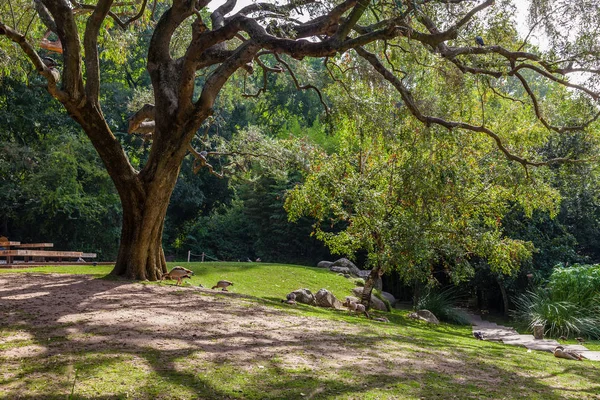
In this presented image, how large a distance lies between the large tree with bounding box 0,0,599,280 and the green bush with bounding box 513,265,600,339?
4.78m

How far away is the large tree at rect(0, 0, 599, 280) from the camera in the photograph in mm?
9195

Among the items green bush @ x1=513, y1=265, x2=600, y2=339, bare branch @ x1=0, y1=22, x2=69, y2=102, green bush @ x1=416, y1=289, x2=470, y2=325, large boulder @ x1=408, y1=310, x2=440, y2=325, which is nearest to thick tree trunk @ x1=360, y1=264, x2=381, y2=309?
large boulder @ x1=408, y1=310, x2=440, y2=325

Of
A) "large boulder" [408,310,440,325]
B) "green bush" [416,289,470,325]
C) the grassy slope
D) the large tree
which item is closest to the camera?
the grassy slope

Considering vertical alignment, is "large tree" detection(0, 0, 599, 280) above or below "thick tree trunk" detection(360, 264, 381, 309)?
above

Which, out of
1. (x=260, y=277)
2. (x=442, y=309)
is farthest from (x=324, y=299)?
(x=442, y=309)

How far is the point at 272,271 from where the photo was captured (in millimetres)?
19484

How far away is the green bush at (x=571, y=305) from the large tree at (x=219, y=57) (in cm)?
478

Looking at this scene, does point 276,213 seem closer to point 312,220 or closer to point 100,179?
point 312,220

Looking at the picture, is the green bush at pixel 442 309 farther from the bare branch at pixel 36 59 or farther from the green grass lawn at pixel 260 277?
the bare branch at pixel 36 59

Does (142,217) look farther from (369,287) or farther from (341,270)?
(341,270)

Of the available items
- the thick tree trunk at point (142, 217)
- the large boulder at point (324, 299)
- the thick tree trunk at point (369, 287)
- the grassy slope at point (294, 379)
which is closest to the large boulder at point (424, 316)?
the thick tree trunk at point (369, 287)

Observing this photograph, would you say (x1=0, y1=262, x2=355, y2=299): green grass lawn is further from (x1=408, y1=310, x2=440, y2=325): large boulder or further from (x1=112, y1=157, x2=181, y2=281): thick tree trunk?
(x1=112, y1=157, x2=181, y2=281): thick tree trunk

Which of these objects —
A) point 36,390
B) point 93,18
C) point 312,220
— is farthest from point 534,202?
point 312,220

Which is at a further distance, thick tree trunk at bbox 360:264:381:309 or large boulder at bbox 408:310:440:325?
large boulder at bbox 408:310:440:325
